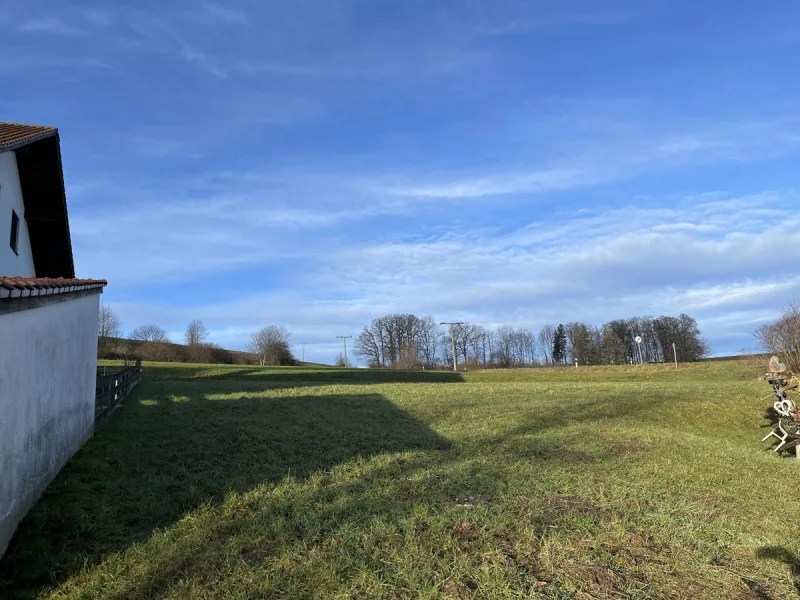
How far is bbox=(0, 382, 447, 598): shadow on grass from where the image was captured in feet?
14.8

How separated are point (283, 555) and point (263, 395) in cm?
1301

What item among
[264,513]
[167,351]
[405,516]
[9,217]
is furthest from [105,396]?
[167,351]

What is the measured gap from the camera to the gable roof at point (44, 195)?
35.6ft

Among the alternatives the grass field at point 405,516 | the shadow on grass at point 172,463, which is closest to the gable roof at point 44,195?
the shadow on grass at point 172,463

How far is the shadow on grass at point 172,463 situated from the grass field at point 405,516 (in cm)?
3

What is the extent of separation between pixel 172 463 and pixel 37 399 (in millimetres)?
2162

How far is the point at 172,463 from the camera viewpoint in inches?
287

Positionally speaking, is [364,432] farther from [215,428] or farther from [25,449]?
[25,449]

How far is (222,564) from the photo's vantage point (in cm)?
400

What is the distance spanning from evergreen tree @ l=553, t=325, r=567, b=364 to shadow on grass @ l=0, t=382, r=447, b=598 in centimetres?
8904

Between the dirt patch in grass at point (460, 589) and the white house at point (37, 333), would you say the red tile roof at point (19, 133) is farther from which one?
the dirt patch in grass at point (460, 589)

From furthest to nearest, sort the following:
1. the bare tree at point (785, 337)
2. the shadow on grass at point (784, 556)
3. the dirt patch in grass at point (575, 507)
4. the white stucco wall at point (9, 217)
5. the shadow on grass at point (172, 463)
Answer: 1. the bare tree at point (785, 337)
2. the white stucco wall at point (9, 217)
3. the dirt patch in grass at point (575, 507)
4. the shadow on grass at point (172, 463)
5. the shadow on grass at point (784, 556)

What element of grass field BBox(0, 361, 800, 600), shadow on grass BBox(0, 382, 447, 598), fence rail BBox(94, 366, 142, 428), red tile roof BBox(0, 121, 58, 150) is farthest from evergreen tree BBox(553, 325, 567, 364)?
red tile roof BBox(0, 121, 58, 150)

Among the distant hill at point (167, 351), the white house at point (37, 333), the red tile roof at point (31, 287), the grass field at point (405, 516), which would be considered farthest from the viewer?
the distant hill at point (167, 351)
